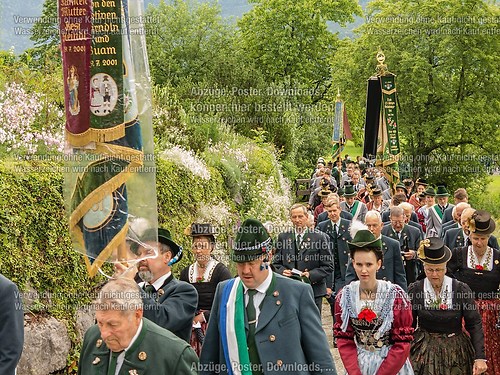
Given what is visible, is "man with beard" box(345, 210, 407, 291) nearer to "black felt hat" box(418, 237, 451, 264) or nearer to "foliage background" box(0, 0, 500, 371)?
"black felt hat" box(418, 237, 451, 264)

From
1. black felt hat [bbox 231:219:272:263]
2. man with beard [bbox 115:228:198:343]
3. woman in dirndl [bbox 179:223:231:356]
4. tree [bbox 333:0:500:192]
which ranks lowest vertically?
tree [bbox 333:0:500:192]

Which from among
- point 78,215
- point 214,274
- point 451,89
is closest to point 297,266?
point 214,274

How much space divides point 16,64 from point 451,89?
106 feet

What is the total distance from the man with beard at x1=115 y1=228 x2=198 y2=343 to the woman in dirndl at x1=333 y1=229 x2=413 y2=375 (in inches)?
47.0

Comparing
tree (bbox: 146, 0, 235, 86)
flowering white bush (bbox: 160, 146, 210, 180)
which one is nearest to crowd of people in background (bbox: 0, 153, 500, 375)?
flowering white bush (bbox: 160, 146, 210, 180)

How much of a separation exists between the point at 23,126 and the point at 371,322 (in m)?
6.40

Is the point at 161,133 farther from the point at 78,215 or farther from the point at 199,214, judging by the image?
the point at 78,215

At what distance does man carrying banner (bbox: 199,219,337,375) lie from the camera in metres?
6.01

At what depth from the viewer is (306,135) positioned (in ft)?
130

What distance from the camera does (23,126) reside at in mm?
12023

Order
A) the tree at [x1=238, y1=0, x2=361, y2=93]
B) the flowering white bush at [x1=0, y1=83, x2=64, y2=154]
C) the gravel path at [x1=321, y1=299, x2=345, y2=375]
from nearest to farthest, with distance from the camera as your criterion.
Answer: the flowering white bush at [x1=0, y1=83, x2=64, y2=154]
the gravel path at [x1=321, y1=299, x2=345, y2=375]
the tree at [x1=238, y1=0, x2=361, y2=93]

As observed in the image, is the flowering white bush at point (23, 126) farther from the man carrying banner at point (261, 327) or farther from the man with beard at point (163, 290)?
the man carrying banner at point (261, 327)

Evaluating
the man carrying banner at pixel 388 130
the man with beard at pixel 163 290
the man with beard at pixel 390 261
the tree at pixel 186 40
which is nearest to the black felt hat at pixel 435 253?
the man with beard at pixel 163 290

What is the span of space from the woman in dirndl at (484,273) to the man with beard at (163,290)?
3883 millimetres
